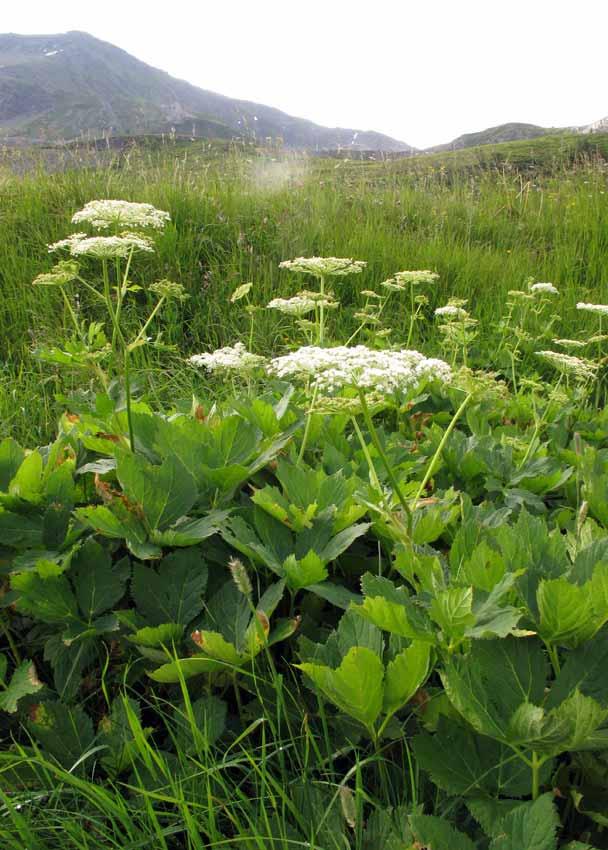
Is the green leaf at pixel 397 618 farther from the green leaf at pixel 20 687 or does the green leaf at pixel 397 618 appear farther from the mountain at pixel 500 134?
the mountain at pixel 500 134

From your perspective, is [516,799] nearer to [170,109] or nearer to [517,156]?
[517,156]

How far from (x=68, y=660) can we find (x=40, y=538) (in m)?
0.32

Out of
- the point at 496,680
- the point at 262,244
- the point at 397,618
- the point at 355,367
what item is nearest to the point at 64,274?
the point at 355,367

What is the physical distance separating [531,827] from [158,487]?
3.24 ft

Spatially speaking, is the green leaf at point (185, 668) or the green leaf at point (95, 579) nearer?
the green leaf at point (185, 668)

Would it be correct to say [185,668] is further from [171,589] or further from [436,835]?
[436,835]

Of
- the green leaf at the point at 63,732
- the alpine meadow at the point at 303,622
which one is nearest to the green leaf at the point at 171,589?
the alpine meadow at the point at 303,622

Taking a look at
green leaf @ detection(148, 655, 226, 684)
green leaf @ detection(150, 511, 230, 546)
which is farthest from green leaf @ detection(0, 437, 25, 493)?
green leaf @ detection(148, 655, 226, 684)

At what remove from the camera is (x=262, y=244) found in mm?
5254

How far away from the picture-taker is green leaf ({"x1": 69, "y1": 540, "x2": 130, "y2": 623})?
4.53ft

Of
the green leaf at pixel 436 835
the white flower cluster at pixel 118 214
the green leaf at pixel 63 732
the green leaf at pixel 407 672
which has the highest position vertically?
the white flower cluster at pixel 118 214

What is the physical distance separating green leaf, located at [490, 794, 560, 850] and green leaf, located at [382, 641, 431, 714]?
23 centimetres

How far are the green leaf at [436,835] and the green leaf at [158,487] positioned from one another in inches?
32.8

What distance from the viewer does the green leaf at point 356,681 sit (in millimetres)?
974
